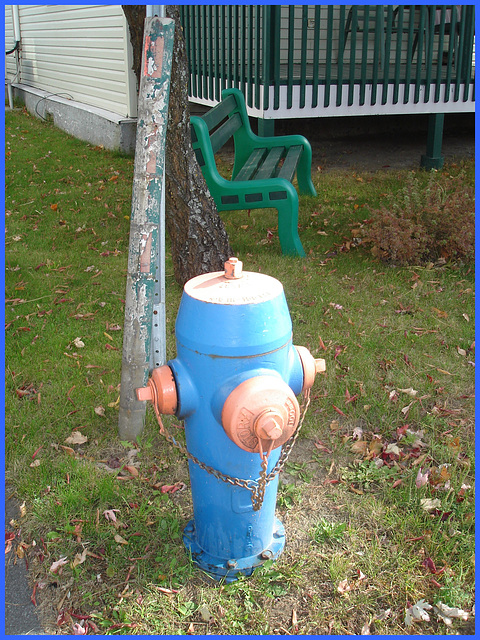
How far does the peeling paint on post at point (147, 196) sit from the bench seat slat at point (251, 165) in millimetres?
2850

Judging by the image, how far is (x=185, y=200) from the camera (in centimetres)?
429

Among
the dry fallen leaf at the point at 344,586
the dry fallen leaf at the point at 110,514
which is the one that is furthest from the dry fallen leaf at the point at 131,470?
the dry fallen leaf at the point at 344,586

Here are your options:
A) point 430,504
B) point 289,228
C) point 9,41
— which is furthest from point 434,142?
point 9,41

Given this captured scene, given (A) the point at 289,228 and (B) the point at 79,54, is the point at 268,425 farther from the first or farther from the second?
(B) the point at 79,54

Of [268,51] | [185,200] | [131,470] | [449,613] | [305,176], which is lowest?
[449,613]

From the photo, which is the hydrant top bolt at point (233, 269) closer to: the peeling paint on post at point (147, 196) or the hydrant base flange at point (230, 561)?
the peeling paint on post at point (147, 196)

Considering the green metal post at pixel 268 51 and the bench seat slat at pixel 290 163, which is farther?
the green metal post at pixel 268 51

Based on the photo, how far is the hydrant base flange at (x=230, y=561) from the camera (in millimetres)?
2346

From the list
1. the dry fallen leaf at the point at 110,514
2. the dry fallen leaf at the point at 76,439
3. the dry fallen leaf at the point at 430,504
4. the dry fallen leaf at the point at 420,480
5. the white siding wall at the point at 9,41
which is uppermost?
the white siding wall at the point at 9,41

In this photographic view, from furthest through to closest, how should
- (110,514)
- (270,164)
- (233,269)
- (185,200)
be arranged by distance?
(270,164), (185,200), (110,514), (233,269)

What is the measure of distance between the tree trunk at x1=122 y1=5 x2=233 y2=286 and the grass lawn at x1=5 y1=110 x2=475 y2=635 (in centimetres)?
35

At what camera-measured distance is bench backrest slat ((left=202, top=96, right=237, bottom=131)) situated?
529 cm

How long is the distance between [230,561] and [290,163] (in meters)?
4.51

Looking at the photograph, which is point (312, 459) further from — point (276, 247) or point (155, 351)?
point (276, 247)
